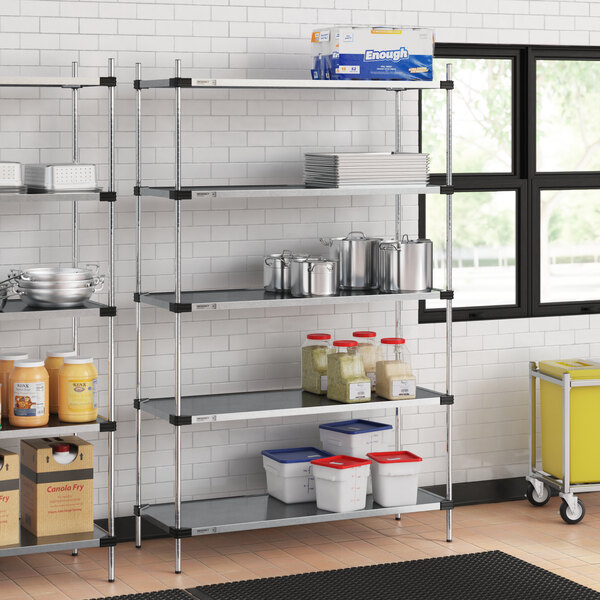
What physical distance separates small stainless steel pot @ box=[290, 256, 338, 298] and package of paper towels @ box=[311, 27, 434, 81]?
84 cm

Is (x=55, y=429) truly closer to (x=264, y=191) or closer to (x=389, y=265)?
(x=264, y=191)

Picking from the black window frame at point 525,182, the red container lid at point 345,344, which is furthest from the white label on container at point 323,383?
the black window frame at point 525,182

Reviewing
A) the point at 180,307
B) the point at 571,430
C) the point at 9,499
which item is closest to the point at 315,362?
the point at 180,307

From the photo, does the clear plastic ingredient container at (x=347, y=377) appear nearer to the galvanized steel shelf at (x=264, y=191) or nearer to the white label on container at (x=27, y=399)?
the galvanized steel shelf at (x=264, y=191)

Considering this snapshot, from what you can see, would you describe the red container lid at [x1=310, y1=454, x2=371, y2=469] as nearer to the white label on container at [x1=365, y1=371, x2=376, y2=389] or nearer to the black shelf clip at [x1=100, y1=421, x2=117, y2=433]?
the white label on container at [x1=365, y1=371, x2=376, y2=389]

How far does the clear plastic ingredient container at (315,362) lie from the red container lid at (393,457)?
1.24 feet

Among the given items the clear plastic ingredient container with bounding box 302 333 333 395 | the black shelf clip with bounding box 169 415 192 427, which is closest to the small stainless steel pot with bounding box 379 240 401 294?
the clear plastic ingredient container with bounding box 302 333 333 395

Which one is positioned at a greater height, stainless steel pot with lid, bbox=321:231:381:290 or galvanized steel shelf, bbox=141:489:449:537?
stainless steel pot with lid, bbox=321:231:381:290

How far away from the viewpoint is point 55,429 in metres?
4.79

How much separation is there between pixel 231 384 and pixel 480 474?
1478 mm

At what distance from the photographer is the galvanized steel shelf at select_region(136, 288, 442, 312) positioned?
5023mm

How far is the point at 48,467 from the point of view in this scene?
16.2ft

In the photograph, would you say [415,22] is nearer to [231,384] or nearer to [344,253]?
[344,253]

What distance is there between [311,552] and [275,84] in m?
2.08
